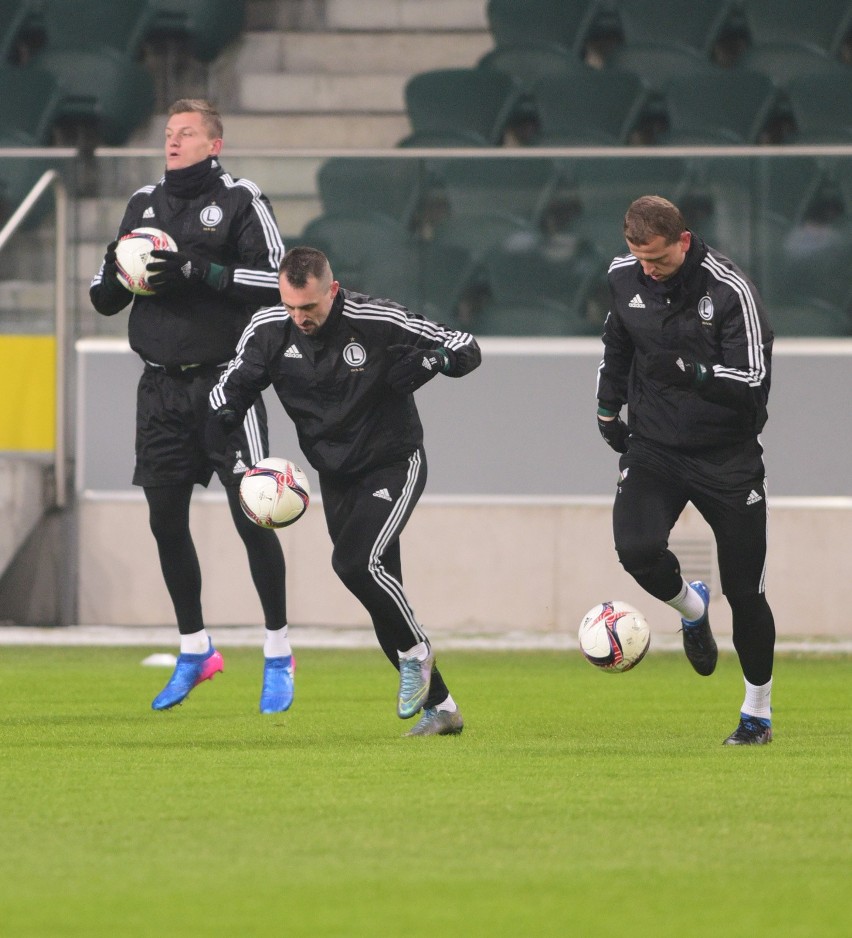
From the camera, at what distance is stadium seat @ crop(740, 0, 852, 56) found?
50.3ft

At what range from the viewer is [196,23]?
16141 millimetres

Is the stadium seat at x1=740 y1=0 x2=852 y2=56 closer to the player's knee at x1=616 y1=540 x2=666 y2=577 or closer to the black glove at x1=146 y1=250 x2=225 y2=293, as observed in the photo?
the black glove at x1=146 y1=250 x2=225 y2=293

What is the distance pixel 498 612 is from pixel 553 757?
6.11 m

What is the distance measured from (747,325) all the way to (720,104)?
8.47 m

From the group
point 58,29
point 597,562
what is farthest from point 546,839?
point 58,29

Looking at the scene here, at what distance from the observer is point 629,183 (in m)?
12.1

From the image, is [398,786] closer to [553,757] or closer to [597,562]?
[553,757]

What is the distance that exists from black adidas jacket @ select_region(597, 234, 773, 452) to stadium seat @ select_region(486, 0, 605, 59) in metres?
9.36

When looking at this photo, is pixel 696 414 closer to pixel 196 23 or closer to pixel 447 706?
pixel 447 706

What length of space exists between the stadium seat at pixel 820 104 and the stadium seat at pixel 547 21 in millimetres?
2010

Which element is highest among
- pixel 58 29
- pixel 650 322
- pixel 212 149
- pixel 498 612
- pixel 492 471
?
pixel 58 29

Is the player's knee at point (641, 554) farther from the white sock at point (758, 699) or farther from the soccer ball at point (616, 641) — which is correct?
the white sock at point (758, 699)

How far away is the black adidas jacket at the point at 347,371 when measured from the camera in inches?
268

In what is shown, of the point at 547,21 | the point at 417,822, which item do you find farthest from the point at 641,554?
the point at 547,21
